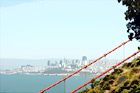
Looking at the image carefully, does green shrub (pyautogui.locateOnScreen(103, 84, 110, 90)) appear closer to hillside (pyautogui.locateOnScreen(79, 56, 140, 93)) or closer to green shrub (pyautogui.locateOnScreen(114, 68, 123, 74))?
hillside (pyautogui.locateOnScreen(79, 56, 140, 93))

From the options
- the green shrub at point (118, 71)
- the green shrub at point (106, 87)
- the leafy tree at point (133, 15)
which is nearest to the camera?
the leafy tree at point (133, 15)

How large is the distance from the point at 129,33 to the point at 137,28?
756 mm

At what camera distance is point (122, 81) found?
25.1m

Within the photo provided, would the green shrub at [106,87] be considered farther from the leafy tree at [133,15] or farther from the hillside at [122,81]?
the leafy tree at [133,15]

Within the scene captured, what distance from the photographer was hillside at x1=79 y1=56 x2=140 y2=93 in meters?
23.0

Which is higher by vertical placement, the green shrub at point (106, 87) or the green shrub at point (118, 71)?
the green shrub at point (118, 71)

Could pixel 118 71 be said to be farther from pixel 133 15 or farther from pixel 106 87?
pixel 133 15

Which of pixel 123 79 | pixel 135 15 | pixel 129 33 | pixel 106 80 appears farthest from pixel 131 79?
pixel 135 15

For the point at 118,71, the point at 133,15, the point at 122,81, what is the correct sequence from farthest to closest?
the point at 118,71
the point at 122,81
the point at 133,15

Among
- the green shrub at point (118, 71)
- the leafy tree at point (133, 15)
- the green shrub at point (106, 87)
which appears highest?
the leafy tree at point (133, 15)

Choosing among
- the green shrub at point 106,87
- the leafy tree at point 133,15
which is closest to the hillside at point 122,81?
the green shrub at point 106,87

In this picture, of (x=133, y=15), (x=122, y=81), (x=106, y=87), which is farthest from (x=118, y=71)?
(x=133, y=15)

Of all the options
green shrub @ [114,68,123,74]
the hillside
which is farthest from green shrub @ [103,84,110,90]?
green shrub @ [114,68,123,74]

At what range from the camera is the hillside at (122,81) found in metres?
23.0
